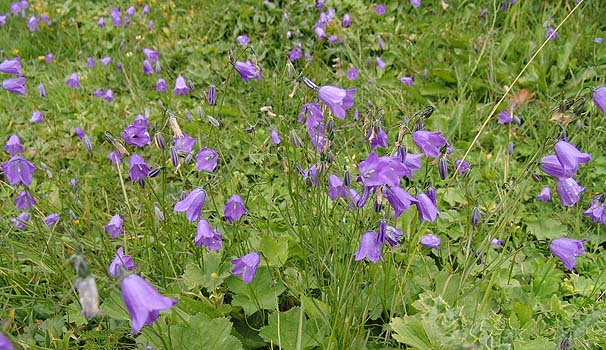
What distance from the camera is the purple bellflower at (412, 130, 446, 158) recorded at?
213 cm

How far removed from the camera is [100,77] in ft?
14.9

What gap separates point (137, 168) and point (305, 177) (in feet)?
2.36

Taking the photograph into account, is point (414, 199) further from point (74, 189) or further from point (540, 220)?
point (74, 189)

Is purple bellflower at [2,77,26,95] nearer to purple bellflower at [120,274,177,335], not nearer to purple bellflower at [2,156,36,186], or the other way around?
purple bellflower at [2,156,36,186]

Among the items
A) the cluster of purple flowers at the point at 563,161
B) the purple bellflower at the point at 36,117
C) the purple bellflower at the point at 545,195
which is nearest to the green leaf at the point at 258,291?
the cluster of purple flowers at the point at 563,161

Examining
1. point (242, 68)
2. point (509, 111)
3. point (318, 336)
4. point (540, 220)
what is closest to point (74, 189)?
point (242, 68)

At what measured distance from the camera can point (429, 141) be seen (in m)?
2.17

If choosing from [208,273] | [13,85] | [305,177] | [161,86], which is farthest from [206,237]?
[161,86]

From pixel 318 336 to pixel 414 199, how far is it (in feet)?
1.88

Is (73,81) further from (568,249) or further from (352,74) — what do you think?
(568,249)

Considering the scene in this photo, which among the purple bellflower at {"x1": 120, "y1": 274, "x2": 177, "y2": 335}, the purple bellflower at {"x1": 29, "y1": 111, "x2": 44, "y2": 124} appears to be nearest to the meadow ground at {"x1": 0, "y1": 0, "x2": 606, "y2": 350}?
the purple bellflower at {"x1": 120, "y1": 274, "x2": 177, "y2": 335}

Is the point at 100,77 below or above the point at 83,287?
below

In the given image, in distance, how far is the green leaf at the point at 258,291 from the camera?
2.21m

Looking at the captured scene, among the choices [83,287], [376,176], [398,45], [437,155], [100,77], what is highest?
[83,287]
